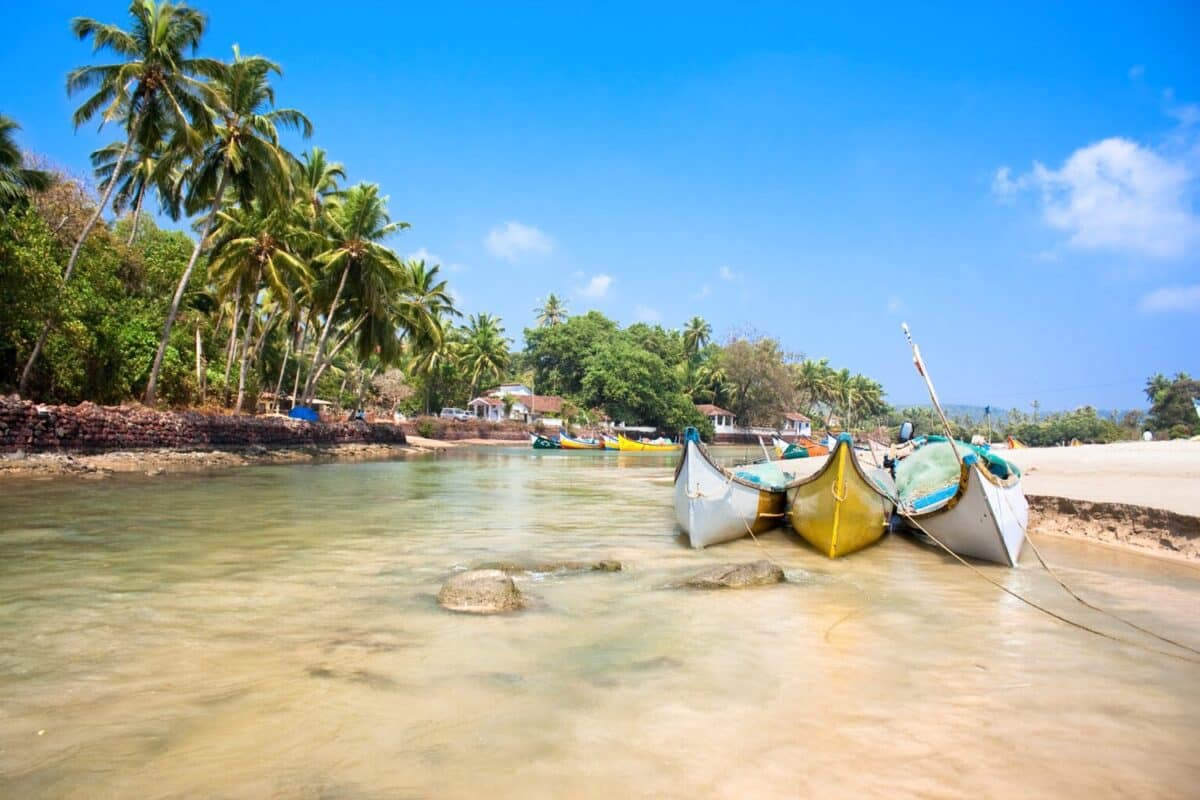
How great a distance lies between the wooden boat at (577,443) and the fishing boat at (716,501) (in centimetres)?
3554

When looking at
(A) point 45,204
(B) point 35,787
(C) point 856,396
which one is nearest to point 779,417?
(C) point 856,396

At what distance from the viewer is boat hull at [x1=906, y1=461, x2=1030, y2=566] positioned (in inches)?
319

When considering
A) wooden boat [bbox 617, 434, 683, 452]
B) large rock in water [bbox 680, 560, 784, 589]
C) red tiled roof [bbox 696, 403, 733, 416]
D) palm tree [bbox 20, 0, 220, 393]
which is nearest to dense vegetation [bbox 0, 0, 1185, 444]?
palm tree [bbox 20, 0, 220, 393]

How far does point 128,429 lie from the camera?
20.0 meters

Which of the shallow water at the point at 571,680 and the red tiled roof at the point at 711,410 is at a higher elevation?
the red tiled roof at the point at 711,410

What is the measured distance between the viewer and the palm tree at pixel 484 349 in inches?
2184

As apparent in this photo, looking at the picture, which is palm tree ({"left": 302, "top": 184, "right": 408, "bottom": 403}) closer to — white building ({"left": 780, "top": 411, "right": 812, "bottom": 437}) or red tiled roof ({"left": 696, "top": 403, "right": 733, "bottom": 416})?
red tiled roof ({"left": 696, "top": 403, "right": 733, "bottom": 416})

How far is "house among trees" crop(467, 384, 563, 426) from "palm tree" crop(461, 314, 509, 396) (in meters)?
2.06

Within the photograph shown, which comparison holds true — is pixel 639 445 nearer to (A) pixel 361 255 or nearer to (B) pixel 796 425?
(A) pixel 361 255

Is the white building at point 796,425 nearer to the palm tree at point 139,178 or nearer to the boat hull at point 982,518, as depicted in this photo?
the palm tree at point 139,178

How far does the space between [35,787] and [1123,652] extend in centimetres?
630

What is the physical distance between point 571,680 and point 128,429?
20.4 metres

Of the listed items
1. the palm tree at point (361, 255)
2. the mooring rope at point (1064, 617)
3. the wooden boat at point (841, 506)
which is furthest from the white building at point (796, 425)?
the mooring rope at point (1064, 617)

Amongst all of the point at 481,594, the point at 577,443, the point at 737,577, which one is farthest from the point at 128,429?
the point at 577,443
